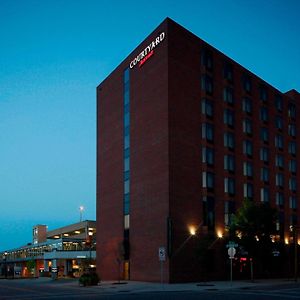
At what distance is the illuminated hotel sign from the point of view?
56.9 meters

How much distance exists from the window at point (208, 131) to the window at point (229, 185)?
19.8ft

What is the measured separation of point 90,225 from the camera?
4313 inches

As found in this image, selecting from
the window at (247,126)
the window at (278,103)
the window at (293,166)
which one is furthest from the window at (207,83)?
the window at (293,166)

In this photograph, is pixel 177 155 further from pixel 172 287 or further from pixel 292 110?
pixel 292 110

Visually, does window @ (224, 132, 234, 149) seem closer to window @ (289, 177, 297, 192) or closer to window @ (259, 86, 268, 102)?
window @ (259, 86, 268, 102)

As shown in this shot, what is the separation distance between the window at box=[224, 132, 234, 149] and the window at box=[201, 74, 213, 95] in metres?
6.22

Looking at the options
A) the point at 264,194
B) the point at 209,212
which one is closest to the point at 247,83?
the point at 264,194

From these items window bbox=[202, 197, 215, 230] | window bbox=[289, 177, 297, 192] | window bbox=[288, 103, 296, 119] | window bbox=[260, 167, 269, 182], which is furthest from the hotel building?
window bbox=[288, 103, 296, 119]

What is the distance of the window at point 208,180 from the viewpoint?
57156 mm

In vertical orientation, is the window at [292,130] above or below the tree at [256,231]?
above

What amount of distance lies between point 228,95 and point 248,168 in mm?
10441

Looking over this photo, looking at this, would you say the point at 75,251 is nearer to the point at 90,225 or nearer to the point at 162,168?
the point at 90,225

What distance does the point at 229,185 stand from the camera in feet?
202

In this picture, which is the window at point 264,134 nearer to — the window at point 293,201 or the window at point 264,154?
the window at point 264,154
